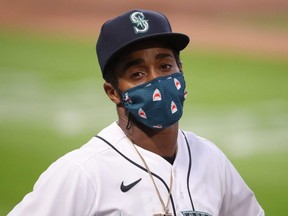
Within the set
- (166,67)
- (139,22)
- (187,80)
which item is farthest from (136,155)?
(187,80)

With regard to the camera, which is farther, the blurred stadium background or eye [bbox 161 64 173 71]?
the blurred stadium background

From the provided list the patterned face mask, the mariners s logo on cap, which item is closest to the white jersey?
the patterned face mask

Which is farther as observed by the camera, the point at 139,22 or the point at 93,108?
the point at 93,108

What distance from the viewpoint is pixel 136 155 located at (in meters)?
2.33

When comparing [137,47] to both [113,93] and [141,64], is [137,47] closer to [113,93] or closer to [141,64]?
[141,64]

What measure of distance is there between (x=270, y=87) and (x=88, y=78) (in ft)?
4.34

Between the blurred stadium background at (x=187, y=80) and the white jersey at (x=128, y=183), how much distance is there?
2039 mm

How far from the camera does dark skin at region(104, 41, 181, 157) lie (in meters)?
2.26

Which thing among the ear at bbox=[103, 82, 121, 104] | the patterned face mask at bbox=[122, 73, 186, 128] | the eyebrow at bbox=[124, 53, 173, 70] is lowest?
the patterned face mask at bbox=[122, 73, 186, 128]

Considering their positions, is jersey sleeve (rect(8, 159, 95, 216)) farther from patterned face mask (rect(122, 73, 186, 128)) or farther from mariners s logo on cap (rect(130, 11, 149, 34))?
mariners s logo on cap (rect(130, 11, 149, 34))

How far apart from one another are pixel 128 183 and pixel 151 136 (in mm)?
183

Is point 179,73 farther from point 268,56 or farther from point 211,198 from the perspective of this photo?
Result: point 268,56

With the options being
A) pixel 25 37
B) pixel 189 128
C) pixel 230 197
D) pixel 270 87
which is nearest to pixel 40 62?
pixel 25 37

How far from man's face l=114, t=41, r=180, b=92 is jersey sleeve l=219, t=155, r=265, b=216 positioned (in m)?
0.47
